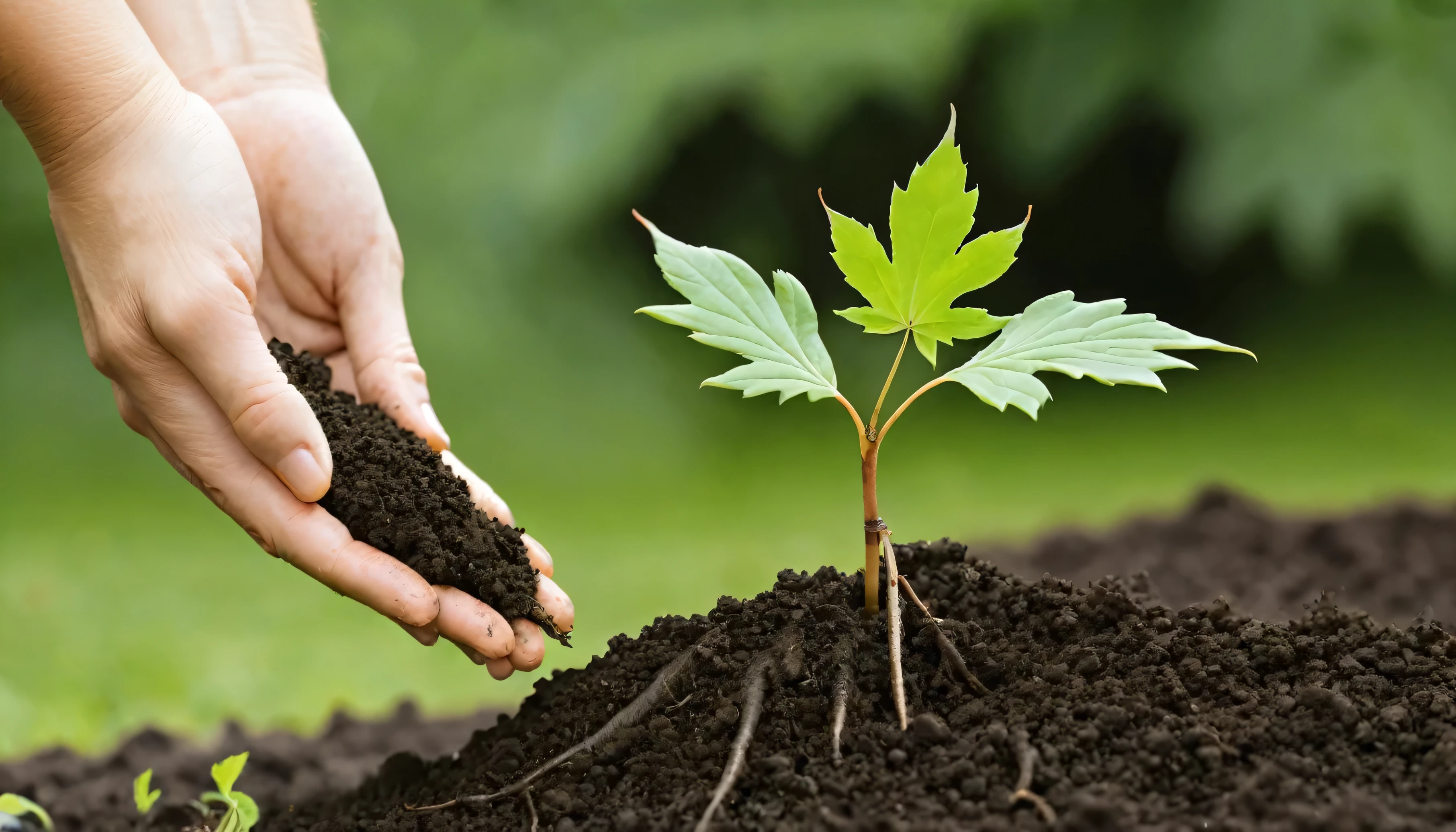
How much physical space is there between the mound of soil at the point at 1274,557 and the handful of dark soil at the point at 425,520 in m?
0.91

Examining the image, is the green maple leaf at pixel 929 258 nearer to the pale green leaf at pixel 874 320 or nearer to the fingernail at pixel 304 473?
the pale green leaf at pixel 874 320

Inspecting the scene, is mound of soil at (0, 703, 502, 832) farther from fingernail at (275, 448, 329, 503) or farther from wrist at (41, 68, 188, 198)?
wrist at (41, 68, 188, 198)

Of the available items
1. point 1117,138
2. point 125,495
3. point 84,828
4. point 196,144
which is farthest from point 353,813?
point 1117,138

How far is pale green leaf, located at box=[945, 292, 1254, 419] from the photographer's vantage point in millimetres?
792

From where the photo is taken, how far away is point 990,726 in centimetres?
82

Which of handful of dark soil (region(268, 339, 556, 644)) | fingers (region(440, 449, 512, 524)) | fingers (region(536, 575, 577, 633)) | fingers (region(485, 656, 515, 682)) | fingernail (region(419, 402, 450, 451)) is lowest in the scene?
fingers (region(485, 656, 515, 682))

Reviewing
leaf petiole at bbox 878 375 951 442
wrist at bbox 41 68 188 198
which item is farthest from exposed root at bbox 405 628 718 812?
wrist at bbox 41 68 188 198

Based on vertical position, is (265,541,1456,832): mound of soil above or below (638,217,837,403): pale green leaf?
below

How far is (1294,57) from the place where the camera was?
2.20 metres

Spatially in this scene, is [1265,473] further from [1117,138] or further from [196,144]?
[196,144]

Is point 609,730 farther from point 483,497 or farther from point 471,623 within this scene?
point 483,497

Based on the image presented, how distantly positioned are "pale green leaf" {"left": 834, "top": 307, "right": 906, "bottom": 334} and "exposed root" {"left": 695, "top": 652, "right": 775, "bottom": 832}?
1.00ft

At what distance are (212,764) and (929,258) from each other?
4.02 feet

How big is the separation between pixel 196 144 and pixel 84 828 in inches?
31.8
